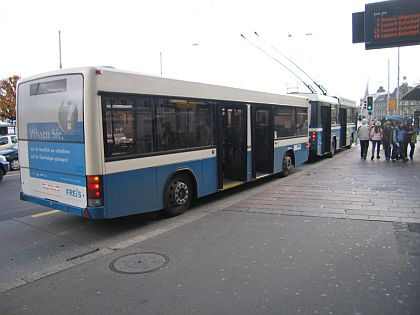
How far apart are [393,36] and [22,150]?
13382mm

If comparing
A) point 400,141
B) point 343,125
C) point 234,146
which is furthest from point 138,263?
point 343,125

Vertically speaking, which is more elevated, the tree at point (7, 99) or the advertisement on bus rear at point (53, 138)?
the tree at point (7, 99)

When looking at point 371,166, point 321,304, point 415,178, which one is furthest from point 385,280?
point 371,166

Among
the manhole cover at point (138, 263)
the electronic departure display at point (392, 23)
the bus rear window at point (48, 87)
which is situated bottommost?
the manhole cover at point (138, 263)

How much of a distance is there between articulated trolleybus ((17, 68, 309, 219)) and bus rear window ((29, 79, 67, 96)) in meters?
0.02

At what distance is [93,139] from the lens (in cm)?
551

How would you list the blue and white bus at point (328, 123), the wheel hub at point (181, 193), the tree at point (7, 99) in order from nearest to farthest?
the wheel hub at point (181, 193) < the blue and white bus at point (328, 123) < the tree at point (7, 99)

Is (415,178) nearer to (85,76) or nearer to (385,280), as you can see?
(385,280)

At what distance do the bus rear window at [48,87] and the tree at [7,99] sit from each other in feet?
169

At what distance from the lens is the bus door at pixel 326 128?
1692 cm

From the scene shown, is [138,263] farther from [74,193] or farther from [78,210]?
[74,193]

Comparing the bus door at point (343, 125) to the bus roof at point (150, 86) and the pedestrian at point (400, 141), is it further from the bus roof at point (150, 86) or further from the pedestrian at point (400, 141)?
the bus roof at point (150, 86)

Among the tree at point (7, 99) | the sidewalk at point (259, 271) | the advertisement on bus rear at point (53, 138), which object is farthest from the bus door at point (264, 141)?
the tree at point (7, 99)

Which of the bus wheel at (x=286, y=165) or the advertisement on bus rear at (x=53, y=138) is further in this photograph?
the bus wheel at (x=286, y=165)
